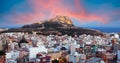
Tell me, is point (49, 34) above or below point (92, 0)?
below

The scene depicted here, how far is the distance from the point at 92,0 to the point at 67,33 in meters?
3.87

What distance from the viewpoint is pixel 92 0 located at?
319 inches

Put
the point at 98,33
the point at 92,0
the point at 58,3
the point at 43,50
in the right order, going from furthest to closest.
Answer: the point at 98,33
the point at 58,3
the point at 92,0
the point at 43,50

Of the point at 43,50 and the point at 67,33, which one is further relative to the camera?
the point at 67,33

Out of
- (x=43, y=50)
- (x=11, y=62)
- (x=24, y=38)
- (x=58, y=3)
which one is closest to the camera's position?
(x=11, y=62)

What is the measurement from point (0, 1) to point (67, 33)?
4403 mm

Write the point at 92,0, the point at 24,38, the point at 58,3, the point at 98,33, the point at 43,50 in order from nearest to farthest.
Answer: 1. the point at 43,50
2. the point at 92,0
3. the point at 58,3
4. the point at 24,38
5. the point at 98,33

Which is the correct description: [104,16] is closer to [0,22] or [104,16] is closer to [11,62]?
[0,22]

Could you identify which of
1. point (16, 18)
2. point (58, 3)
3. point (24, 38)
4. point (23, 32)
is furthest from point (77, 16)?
point (23, 32)

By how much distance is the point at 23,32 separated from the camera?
1194 centimetres

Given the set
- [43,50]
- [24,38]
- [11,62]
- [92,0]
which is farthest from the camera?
[24,38]

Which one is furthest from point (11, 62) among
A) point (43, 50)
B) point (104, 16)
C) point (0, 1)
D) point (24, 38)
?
point (24, 38)

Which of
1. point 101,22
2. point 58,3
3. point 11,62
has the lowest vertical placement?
point 11,62

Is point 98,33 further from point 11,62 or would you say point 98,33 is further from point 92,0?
point 11,62
